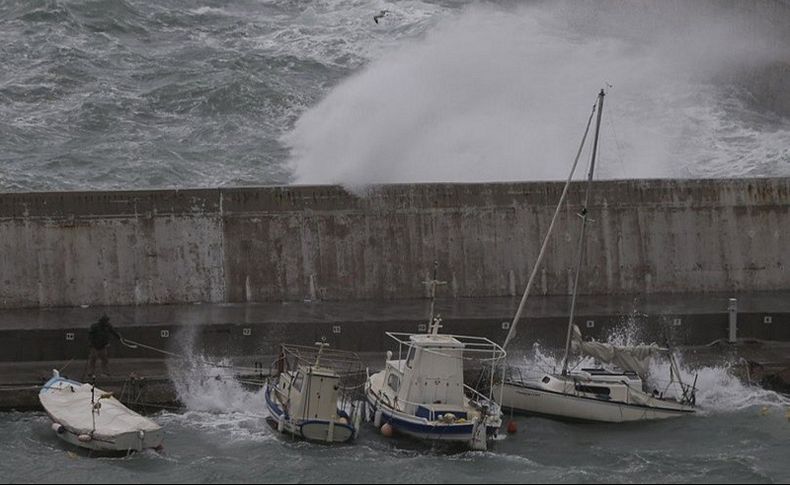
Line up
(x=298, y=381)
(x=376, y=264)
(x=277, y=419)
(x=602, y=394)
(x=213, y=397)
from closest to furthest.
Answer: (x=277, y=419)
(x=298, y=381)
(x=213, y=397)
(x=602, y=394)
(x=376, y=264)

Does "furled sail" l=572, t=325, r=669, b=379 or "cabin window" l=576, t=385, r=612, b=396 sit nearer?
"cabin window" l=576, t=385, r=612, b=396

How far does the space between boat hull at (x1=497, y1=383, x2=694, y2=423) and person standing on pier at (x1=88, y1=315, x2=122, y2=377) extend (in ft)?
22.7

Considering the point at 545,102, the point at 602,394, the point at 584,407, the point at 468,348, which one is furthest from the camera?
the point at 545,102

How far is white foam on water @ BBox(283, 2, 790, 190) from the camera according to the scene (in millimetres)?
36191

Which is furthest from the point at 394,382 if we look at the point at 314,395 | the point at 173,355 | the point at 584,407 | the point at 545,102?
the point at 545,102

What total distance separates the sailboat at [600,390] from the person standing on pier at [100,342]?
6.81 metres

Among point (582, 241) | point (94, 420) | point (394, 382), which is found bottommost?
point (94, 420)

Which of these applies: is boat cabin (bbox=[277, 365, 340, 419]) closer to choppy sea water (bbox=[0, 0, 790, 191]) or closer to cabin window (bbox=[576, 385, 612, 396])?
cabin window (bbox=[576, 385, 612, 396])

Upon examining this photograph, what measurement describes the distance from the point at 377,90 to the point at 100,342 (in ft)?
62.2

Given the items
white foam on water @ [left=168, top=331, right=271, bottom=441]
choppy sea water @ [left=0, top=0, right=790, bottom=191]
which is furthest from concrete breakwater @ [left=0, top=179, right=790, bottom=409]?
choppy sea water @ [left=0, top=0, right=790, bottom=191]

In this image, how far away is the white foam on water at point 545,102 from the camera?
36191mm

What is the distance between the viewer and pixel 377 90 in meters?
40.8

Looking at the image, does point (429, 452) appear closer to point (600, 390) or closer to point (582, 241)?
point (600, 390)

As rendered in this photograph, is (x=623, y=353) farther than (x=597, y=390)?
Yes
